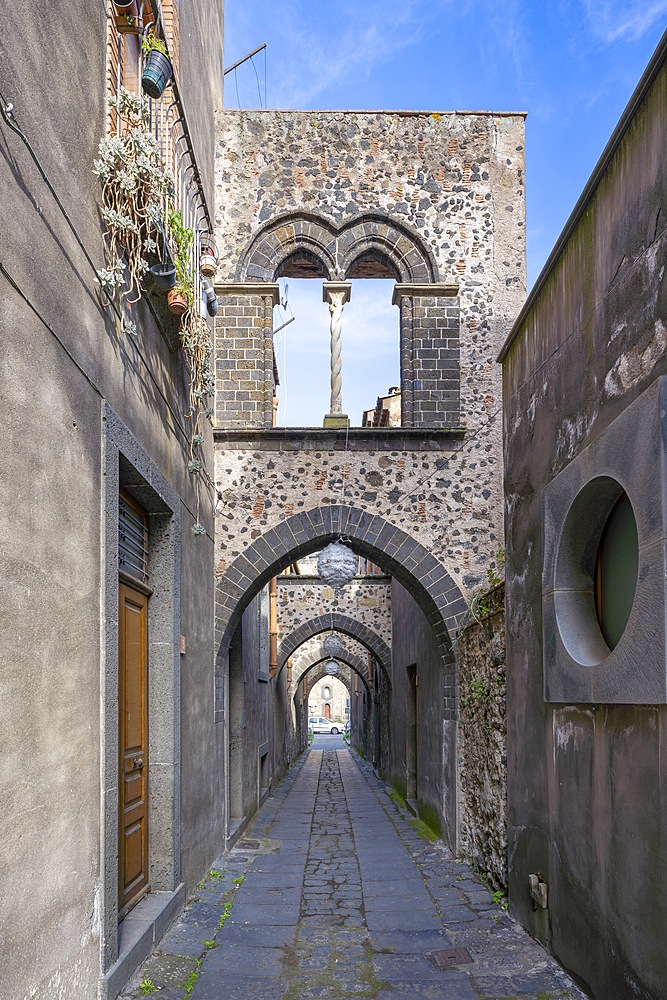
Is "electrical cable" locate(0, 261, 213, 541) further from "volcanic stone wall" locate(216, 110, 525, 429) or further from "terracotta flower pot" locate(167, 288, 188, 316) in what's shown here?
"volcanic stone wall" locate(216, 110, 525, 429)

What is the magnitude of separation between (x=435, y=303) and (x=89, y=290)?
5.63 m

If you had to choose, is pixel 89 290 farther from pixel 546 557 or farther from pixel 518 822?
pixel 518 822

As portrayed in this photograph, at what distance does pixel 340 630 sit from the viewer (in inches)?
646

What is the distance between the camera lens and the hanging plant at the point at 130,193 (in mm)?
3725

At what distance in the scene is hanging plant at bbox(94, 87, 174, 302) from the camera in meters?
3.72

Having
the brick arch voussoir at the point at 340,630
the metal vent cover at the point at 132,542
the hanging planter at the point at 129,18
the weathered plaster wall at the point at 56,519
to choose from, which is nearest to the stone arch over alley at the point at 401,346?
the metal vent cover at the point at 132,542

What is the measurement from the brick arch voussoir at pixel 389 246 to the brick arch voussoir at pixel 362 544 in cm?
241

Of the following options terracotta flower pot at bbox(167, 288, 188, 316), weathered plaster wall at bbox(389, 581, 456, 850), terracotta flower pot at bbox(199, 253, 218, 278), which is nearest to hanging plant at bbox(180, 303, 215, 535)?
terracotta flower pot at bbox(167, 288, 188, 316)

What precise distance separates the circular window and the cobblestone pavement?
1591 millimetres

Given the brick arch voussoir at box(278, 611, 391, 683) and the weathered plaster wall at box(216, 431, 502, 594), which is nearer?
the weathered plaster wall at box(216, 431, 502, 594)

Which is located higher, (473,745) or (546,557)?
(546,557)

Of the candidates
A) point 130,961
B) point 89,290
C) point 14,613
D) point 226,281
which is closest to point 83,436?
point 89,290

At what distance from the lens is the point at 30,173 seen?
2.81 meters

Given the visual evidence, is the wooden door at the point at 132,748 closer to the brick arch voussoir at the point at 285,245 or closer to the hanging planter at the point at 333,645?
the brick arch voussoir at the point at 285,245
